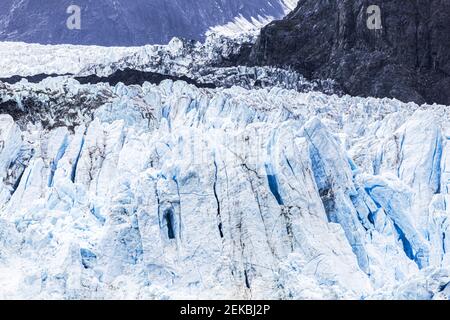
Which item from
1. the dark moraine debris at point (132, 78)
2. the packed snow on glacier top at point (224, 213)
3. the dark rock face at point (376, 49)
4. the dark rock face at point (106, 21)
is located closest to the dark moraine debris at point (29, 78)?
the dark moraine debris at point (132, 78)

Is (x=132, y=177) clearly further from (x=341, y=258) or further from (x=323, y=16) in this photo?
(x=323, y=16)

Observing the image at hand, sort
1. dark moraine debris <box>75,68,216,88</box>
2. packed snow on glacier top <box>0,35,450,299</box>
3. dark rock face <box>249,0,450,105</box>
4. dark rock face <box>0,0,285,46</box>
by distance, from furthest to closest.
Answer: dark rock face <box>0,0,285,46</box>, dark rock face <box>249,0,450,105</box>, dark moraine debris <box>75,68,216,88</box>, packed snow on glacier top <box>0,35,450,299</box>

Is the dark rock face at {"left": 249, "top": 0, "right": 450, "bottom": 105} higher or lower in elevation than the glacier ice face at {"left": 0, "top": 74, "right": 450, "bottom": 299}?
higher

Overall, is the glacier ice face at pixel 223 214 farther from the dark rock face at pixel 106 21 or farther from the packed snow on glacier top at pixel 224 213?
the dark rock face at pixel 106 21

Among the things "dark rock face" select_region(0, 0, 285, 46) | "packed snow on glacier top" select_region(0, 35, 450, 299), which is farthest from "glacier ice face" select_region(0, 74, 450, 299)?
"dark rock face" select_region(0, 0, 285, 46)

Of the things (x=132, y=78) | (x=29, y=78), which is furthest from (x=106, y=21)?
(x=29, y=78)

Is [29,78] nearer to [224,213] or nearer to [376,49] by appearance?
[376,49]

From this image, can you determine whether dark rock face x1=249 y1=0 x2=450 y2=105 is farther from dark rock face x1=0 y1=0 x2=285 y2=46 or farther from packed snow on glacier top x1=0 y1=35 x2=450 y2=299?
dark rock face x1=0 y1=0 x2=285 y2=46

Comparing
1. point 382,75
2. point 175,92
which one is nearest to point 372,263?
point 175,92
